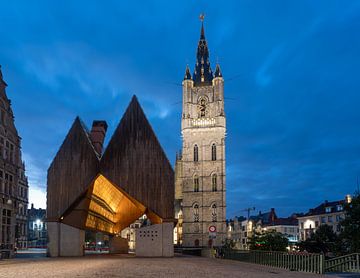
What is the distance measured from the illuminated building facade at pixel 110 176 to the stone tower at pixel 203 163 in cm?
5667

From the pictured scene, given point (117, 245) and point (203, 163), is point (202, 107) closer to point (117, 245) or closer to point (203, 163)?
point (203, 163)

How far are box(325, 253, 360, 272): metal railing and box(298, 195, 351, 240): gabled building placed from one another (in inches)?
2514

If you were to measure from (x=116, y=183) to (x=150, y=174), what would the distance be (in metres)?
2.78

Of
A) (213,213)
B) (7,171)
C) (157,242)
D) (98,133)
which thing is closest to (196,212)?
(213,213)

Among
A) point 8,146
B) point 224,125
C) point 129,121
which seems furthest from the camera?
point 224,125

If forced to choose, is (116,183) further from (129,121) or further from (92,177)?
(129,121)

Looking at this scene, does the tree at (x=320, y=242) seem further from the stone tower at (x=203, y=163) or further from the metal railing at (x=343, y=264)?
the stone tower at (x=203, y=163)

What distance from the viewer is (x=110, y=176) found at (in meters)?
34.9

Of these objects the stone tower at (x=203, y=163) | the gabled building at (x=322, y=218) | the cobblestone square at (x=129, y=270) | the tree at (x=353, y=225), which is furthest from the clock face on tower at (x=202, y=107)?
the cobblestone square at (x=129, y=270)

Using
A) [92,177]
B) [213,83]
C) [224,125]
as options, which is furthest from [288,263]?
[213,83]

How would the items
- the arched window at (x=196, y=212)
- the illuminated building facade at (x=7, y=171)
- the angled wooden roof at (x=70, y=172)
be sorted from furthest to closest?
1. the arched window at (x=196, y=212)
2. the illuminated building facade at (x=7, y=171)
3. the angled wooden roof at (x=70, y=172)

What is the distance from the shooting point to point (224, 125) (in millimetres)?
96188

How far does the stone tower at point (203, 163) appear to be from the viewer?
9244 cm

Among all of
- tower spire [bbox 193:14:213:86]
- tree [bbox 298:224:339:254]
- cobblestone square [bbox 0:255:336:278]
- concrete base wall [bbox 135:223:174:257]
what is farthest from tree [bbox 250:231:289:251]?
tower spire [bbox 193:14:213:86]
